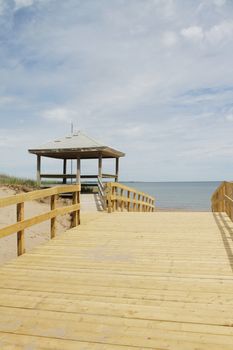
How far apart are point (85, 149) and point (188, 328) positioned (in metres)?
15.2

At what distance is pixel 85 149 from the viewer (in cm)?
1758

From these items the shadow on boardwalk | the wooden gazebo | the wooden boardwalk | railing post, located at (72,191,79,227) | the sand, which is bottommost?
the sand

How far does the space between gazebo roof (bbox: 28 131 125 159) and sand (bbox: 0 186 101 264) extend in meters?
2.58

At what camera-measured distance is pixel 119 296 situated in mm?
3514

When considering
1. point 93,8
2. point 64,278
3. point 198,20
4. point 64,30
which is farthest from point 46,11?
point 64,278

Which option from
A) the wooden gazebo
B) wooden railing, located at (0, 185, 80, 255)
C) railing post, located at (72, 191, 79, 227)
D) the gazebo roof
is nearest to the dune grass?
the wooden gazebo

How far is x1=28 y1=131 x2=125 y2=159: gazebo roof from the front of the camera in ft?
57.8

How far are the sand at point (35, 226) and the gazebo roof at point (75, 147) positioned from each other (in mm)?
2581

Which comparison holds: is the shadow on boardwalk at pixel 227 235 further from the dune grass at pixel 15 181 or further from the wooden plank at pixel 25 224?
the dune grass at pixel 15 181

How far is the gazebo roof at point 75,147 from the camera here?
17.6m

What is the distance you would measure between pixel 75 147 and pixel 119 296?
15.0 meters

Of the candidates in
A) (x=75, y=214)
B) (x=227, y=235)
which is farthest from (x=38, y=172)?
(x=227, y=235)

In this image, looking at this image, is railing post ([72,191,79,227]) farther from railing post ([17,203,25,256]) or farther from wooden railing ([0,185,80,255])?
railing post ([17,203,25,256])

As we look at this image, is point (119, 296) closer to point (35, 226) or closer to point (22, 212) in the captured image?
point (22, 212)
